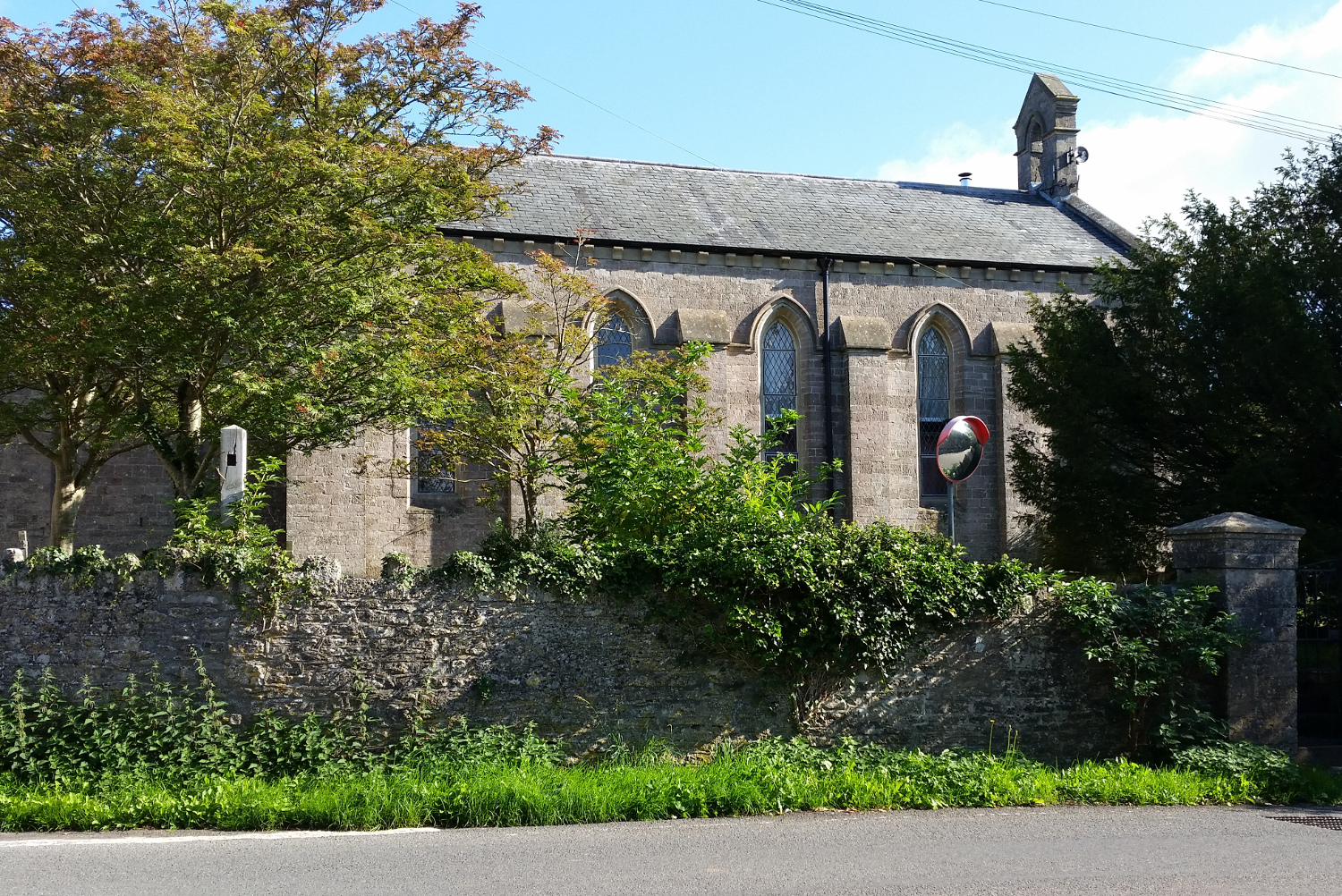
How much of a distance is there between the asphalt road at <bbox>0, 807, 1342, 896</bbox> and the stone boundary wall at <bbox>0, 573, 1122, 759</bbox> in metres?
1.54

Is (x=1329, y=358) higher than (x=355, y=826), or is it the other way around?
(x=1329, y=358)

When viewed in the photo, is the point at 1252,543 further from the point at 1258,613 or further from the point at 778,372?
the point at 778,372

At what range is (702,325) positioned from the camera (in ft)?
68.9

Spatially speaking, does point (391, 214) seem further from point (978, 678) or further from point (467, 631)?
point (978, 678)

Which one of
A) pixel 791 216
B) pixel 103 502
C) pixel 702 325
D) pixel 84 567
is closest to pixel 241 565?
pixel 84 567

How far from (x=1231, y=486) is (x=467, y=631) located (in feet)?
35.0

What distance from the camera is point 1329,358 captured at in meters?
14.3

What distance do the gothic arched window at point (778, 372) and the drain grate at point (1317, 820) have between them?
47.0 feet

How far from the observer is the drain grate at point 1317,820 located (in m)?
8.02

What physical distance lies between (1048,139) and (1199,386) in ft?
47.0

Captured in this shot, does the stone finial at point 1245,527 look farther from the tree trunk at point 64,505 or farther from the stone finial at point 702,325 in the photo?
the tree trunk at point 64,505

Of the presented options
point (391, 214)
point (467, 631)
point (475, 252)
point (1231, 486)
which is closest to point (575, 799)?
point (467, 631)

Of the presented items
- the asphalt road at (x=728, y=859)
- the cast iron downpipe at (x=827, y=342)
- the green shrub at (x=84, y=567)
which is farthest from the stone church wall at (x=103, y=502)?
the cast iron downpipe at (x=827, y=342)

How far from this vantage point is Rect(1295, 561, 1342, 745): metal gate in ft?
34.9
